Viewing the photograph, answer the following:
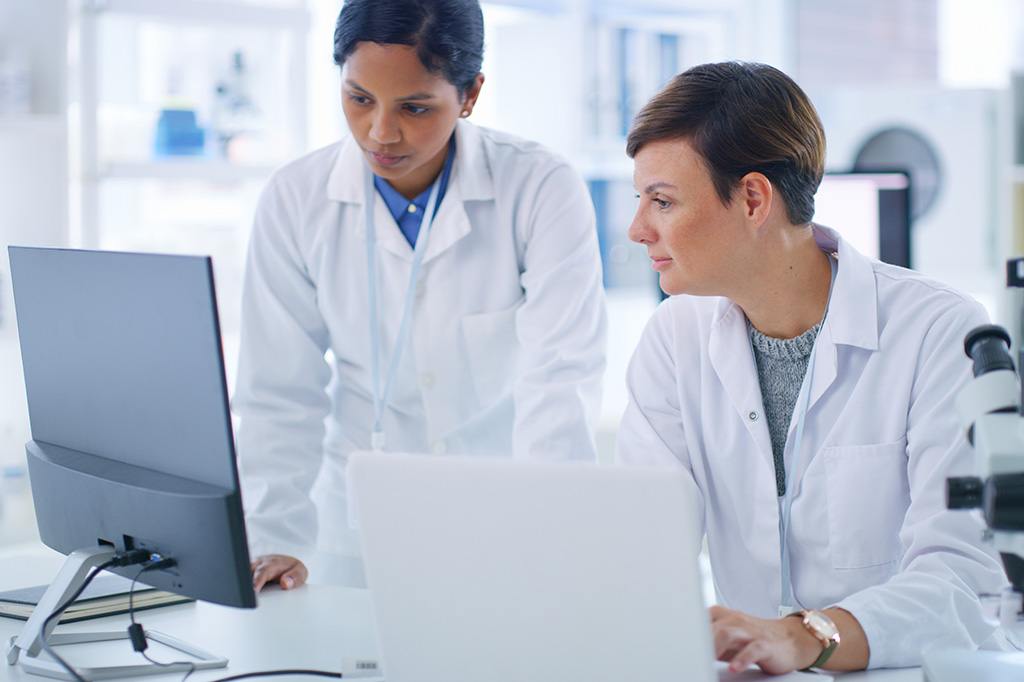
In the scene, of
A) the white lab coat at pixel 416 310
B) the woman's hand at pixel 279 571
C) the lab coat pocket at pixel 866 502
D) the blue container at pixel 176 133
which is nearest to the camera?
the lab coat pocket at pixel 866 502

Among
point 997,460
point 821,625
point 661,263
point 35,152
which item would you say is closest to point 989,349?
point 997,460

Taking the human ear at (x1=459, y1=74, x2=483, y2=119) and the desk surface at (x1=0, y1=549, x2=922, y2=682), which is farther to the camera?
the human ear at (x1=459, y1=74, x2=483, y2=119)

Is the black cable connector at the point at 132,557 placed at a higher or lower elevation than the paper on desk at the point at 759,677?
higher

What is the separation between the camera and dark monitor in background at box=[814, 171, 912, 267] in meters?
2.77

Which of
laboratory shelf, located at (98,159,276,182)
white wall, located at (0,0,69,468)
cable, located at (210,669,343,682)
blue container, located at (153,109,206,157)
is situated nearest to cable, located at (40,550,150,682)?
cable, located at (210,669,343,682)

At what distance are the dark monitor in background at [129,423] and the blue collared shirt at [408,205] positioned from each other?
0.69 m

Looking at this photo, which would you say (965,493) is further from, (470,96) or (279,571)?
(470,96)

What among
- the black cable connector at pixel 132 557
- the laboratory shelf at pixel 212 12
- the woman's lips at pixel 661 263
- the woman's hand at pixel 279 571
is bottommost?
the woman's hand at pixel 279 571

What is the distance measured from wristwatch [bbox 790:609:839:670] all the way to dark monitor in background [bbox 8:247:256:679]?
55cm

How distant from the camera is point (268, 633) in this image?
56.2 inches

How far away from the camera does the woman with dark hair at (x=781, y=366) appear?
1430 mm

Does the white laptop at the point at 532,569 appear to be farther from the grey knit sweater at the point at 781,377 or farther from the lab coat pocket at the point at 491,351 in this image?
the lab coat pocket at the point at 491,351

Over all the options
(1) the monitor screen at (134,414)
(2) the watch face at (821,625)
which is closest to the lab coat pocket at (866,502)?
(2) the watch face at (821,625)

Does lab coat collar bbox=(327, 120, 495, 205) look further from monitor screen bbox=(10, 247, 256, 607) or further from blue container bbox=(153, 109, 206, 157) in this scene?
blue container bbox=(153, 109, 206, 157)
